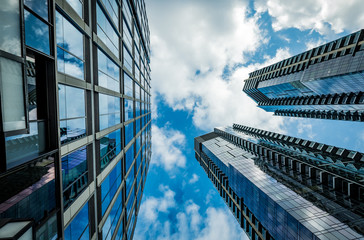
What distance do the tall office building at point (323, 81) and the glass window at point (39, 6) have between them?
7398 centimetres

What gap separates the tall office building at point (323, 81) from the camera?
55.3 m

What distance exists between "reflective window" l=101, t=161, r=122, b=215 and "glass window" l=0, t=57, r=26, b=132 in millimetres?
11934

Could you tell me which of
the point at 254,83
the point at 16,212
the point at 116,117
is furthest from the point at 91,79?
the point at 254,83

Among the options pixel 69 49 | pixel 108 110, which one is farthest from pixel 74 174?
pixel 69 49

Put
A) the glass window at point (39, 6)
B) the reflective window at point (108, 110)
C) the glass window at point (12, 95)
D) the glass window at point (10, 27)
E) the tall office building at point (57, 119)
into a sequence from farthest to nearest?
the reflective window at point (108, 110) → the glass window at point (39, 6) → the tall office building at point (57, 119) → the glass window at point (12, 95) → the glass window at point (10, 27)

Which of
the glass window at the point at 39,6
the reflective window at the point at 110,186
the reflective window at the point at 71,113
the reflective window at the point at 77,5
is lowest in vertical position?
the reflective window at the point at 110,186

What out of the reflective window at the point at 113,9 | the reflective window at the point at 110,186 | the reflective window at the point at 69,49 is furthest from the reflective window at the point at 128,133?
the reflective window at the point at 113,9

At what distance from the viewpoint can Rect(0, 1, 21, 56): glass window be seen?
232 inches

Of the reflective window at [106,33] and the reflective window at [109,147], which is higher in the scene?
the reflective window at [106,33]

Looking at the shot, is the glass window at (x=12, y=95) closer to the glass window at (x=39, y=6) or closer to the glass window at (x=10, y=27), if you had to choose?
the glass window at (x=10, y=27)

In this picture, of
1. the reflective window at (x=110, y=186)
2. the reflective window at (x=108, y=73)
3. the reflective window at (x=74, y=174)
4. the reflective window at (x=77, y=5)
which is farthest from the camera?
the reflective window at (x=110, y=186)

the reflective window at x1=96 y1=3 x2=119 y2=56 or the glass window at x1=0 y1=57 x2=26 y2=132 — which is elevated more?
the reflective window at x1=96 y1=3 x2=119 y2=56

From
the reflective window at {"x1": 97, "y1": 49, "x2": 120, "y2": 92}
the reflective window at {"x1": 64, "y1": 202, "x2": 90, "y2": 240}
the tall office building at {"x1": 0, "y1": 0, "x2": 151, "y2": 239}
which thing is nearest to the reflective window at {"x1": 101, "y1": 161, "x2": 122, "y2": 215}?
the tall office building at {"x1": 0, "y1": 0, "x2": 151, "y2": 239}

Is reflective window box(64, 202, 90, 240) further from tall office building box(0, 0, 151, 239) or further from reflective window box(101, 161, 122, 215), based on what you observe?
reflective window box(101, 161, 122, 215)
